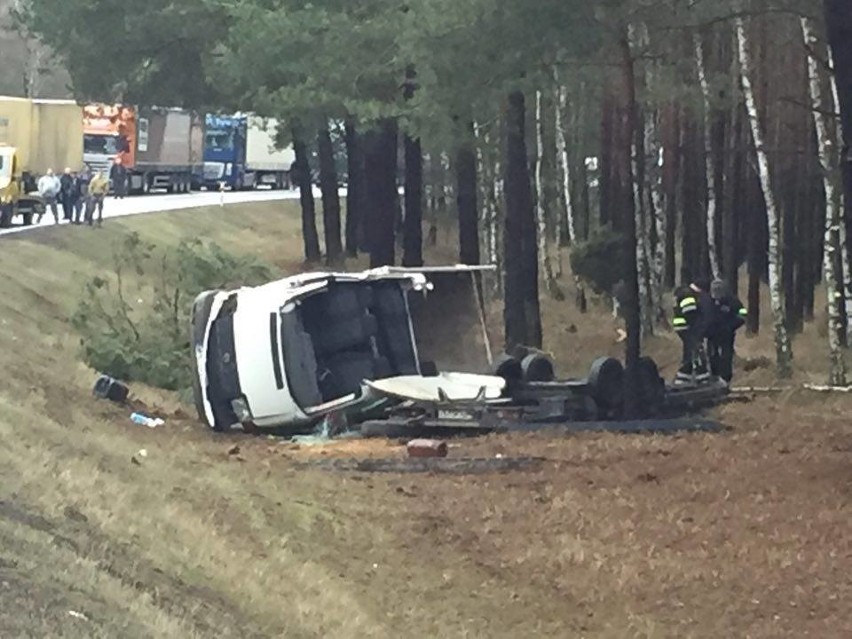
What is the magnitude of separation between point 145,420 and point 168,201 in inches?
1797

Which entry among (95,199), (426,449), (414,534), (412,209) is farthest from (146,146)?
(414,534)

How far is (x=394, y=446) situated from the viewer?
1869cm

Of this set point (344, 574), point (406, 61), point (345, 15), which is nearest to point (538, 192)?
point (345, 15)

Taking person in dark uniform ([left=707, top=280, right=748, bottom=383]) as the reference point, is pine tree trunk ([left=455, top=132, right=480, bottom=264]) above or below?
above

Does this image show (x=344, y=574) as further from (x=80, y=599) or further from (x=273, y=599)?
(x=80, y=599)

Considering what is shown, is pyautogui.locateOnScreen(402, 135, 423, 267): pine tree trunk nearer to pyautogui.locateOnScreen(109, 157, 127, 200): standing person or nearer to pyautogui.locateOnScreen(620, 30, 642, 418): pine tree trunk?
pyautogui.locateOnScreen(620, 30, 642, 418): pine tree trunk

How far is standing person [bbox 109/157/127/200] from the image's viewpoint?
65.1m

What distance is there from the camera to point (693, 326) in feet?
73.7

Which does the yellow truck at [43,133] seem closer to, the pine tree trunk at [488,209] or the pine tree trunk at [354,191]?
the pine tree trunk at [354,191]

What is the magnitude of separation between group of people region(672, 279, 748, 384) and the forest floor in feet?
5.75

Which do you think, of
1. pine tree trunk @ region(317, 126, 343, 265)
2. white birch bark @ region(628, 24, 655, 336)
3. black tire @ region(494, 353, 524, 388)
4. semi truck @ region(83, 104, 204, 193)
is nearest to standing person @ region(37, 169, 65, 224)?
pine tree trunk @ region(317, 126, 343, 265)

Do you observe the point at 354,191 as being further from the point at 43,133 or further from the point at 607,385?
the point at 607,385

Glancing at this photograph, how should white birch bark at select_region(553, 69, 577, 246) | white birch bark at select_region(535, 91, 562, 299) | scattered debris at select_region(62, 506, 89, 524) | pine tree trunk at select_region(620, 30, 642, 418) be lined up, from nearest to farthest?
1. scattered debris at select_region(62, 506, 89, 524)
2. pine tree trunk at select_region(620, 30, 642, 418)
3. white birch bark at select_region(553, 69, 577, 246)
4. white birch bark at select_region(535, 91, 562, 299)

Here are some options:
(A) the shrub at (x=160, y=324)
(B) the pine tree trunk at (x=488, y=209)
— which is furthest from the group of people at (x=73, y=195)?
(A) the shrub at (x=160, y=324)
